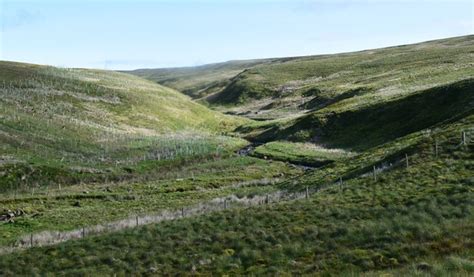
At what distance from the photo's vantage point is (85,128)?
77.3m

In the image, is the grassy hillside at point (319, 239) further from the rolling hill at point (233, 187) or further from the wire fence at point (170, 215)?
the wire fence at point (170, 215)

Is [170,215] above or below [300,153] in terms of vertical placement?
above

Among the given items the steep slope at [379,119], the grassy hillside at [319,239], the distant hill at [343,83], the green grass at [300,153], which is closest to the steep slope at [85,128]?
the green grass at [300,153]

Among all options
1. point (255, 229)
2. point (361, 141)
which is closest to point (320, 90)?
point (361, 141)

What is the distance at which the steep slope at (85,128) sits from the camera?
175 feet

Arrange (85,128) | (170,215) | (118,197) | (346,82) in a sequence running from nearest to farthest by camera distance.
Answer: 1. (170,215)
2. (118,197)
3. (85,128)
4. (346,82)

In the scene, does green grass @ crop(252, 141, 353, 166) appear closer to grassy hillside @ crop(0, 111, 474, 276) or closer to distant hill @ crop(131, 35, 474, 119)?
distant hill @ crop(131, 35, 474, 119)

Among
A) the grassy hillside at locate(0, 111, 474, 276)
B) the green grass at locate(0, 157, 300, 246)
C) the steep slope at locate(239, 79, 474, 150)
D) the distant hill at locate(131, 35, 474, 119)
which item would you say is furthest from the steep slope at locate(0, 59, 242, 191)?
the grassy hillside at locate(0, 111, 474, 276)

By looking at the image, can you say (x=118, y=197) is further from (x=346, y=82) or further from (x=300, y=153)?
(x=346, y=82)

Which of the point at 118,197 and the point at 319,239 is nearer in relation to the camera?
the point at 319,239

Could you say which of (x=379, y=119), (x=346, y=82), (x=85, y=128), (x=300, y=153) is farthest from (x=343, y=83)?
(x=85, y=128)

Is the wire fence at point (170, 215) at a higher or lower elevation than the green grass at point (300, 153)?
higher

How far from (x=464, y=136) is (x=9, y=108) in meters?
61.7

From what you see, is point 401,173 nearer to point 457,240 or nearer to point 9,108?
point 457,240
